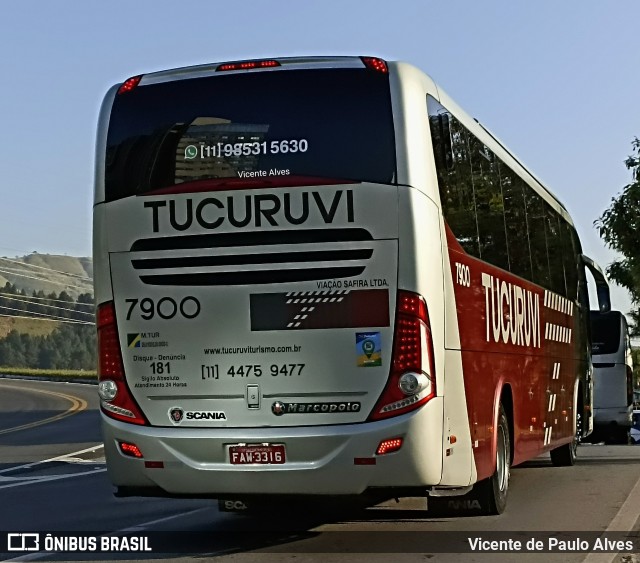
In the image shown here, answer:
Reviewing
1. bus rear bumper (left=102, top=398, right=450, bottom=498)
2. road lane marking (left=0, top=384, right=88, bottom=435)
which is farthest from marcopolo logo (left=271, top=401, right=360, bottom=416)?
road lane marking (left=0, top=384, right=88, bottom=435)

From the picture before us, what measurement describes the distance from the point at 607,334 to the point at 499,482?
768 inches

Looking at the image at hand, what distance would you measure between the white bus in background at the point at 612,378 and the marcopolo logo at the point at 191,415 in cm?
2176

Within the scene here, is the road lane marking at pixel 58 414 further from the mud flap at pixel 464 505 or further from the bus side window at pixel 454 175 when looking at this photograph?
the bus side window at pixel 454 175

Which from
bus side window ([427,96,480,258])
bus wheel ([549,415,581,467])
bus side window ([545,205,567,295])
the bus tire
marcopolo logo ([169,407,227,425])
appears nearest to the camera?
marcopolo logo ([169,407,227,425])

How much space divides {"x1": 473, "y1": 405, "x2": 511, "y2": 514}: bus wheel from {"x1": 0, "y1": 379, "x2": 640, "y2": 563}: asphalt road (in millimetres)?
133

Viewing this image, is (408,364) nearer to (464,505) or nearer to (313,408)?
(313,408)

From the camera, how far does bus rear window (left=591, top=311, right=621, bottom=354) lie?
101 ft

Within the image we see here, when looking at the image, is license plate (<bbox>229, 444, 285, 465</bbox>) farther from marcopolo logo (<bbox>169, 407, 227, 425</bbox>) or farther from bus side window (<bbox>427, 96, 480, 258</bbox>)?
bus side window (<bbox>427, 96, 480, 258</bbox>)

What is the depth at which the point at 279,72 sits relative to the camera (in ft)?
32.9

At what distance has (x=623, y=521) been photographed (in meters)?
11.7

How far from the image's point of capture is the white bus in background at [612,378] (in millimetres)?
30438

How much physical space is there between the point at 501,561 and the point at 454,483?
0.84 m

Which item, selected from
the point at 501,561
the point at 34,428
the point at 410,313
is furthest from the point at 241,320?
the point at 34,428

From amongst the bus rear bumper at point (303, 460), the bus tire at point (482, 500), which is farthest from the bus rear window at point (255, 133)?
the bus tire at point (482, 500)
